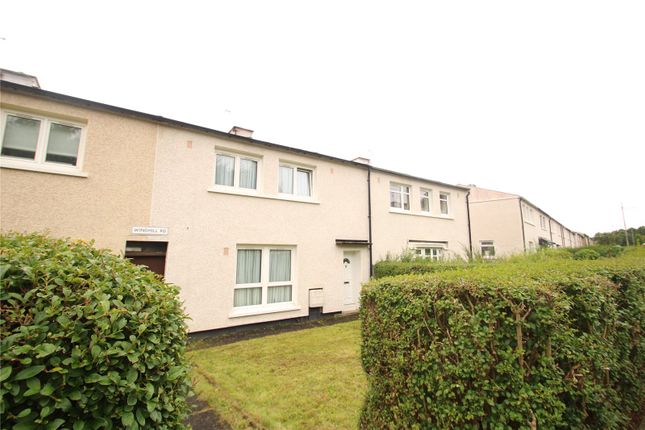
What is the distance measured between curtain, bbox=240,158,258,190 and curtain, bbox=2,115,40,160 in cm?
517

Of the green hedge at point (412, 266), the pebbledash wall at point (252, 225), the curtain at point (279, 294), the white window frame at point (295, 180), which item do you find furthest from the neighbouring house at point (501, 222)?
→ the curtain at point (279, 294)

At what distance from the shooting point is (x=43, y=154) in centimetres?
699

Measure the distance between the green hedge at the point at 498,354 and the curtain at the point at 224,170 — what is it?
764cm

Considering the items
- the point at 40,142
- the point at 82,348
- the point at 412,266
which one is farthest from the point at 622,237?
the point at 40,142

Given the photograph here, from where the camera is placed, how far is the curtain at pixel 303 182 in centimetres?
1111

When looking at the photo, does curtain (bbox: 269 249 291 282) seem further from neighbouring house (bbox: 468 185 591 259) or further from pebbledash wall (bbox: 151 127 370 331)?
neighbouring house (bbox: 468 185 591 259)

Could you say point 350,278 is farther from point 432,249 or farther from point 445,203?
point 445,203

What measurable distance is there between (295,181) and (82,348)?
949 centimetres

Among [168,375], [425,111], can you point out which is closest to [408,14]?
[425,111]

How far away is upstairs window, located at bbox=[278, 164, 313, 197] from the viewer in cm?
1068

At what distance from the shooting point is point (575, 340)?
2.58 metres

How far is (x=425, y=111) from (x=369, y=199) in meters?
4.40


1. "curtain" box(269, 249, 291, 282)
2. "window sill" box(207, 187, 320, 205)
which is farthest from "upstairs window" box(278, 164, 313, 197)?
"curtain" box(269, 249, 291, 282)

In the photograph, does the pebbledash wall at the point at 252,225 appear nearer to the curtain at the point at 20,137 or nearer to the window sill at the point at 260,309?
the window sill at the point at 260,309
